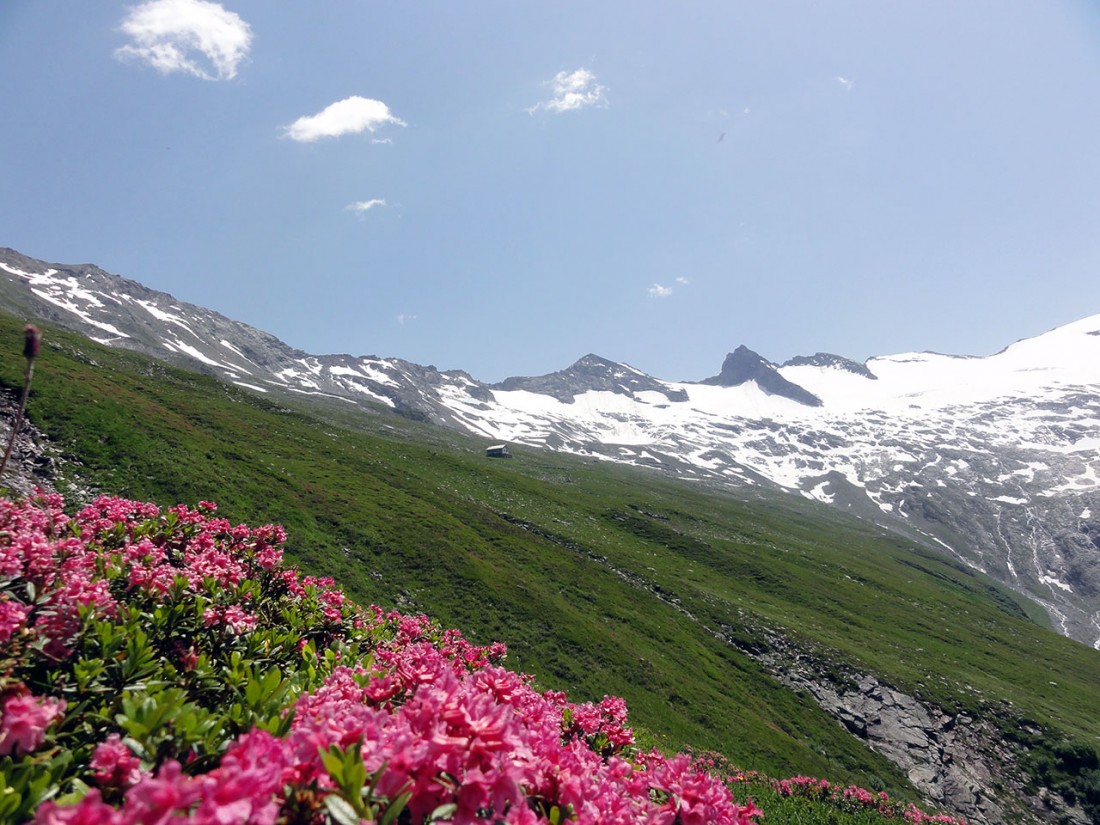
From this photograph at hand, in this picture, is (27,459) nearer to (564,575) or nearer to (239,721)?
(239,721)

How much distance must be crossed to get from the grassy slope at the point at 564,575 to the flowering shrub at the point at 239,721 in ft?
80.8

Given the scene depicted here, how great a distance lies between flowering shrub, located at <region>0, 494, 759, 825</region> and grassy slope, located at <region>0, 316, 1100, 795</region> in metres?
24.6

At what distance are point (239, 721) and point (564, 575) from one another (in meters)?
43.1

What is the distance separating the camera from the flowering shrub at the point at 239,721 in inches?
116

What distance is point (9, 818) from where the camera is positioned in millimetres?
3207

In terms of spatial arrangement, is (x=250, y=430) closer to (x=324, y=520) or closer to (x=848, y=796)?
(x=324, y=520)

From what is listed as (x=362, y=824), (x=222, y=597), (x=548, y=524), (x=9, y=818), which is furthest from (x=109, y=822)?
(x=548, y=524)

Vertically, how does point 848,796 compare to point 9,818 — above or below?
below

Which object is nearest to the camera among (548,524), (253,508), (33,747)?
(33,747)

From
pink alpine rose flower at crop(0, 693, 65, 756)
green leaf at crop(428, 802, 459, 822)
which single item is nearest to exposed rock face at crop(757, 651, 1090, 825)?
green leaf at crop(428, 802, 459, 822)

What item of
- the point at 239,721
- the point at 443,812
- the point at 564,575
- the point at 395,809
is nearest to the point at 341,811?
the point at 395,809

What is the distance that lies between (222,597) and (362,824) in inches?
243

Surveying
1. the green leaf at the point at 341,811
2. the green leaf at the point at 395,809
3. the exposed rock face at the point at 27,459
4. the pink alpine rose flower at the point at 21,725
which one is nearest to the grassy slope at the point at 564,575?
the exposed rock face at the point at 27,459

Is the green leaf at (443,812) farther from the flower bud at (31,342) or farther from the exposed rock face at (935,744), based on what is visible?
the exposed rock face at (935,744)
